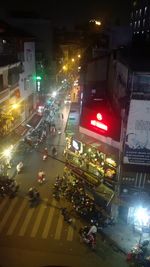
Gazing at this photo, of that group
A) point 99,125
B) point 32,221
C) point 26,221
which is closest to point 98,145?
point 99,125

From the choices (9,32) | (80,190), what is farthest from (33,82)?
(80,190)

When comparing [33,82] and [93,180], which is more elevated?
[33,82]

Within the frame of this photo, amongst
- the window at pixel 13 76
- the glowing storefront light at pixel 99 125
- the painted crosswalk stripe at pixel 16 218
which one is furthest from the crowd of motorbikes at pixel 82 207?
the window at pixel 13 76

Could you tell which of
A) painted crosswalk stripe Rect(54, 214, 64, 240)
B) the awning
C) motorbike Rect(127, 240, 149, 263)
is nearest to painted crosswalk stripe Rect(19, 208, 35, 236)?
painted crosswalk stripe Rect(54, 214, 64, 240)

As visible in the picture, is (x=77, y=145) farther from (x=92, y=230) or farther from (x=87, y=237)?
(x=87, y=237)

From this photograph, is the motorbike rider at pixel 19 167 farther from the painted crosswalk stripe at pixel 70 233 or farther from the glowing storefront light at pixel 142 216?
the glowing storefront light at pixel 142 216

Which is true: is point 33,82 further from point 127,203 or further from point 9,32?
point 127,203
